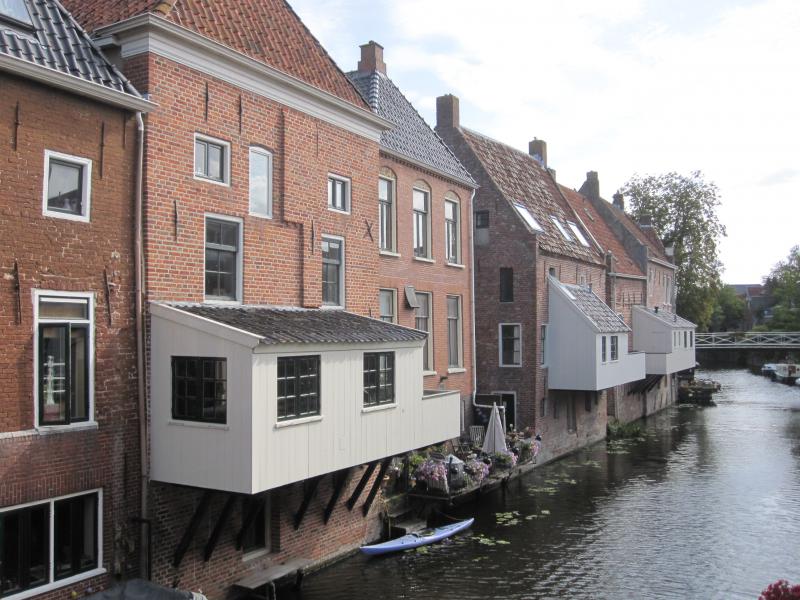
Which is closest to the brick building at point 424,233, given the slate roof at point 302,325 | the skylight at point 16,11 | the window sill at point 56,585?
the slate roof at point 302,325

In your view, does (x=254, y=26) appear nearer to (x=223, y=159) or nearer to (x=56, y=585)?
(x=223, y=159)

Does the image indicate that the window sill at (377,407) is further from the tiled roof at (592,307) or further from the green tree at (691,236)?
the green tree at (691,236)

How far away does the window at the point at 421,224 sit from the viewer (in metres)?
21.9

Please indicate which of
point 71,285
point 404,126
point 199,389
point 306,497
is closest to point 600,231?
point 404,126

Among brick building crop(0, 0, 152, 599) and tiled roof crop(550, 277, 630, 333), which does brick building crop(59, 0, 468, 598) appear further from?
tiled roof crop(550, 277, 630, 333)

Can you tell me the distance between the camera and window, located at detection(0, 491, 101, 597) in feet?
33.0

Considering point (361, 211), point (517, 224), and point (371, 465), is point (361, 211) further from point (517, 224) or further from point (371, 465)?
point (517, 224)

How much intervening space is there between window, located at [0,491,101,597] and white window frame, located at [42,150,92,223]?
400 cm

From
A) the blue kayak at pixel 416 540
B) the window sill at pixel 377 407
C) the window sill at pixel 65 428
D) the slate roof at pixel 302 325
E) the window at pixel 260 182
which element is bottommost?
the blue kayak at pixel 416 540

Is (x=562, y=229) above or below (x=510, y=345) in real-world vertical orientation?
above

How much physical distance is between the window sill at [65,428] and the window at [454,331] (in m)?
13.7

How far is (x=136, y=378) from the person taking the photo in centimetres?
1173

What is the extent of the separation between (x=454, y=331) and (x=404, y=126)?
648 cm

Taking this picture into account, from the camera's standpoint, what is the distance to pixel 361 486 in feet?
51.9
